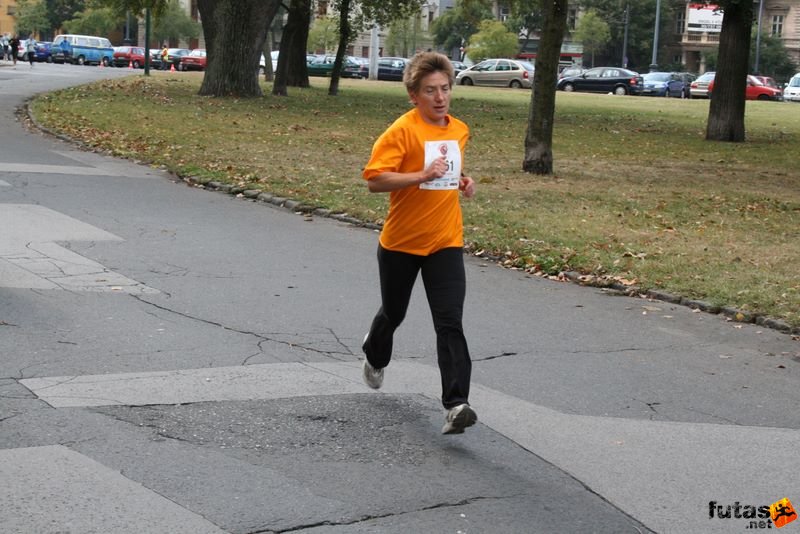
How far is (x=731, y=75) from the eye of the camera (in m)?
26.6

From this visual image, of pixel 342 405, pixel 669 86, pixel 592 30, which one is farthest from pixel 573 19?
pixel 342 405

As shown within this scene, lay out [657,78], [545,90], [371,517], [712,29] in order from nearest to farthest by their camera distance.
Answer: [371,517]
[545,90]
[657,78]
[712,29]

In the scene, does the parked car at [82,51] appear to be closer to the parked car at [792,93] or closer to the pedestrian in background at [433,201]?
the parked car at [792,93]

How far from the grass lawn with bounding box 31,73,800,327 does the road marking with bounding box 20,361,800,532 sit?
3052 mm

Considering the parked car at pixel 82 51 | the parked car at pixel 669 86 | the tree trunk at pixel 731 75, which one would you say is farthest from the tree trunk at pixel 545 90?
the parked car at pixel 82 51

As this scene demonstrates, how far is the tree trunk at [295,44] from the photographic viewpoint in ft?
132

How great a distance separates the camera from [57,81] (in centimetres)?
4231

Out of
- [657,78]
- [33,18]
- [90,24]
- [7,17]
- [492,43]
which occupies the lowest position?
[657,78]

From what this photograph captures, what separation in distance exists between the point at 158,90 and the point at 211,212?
2344 centimetres

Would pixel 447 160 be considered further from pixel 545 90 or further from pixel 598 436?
pixel 545 90

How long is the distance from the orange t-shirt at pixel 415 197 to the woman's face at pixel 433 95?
7cm

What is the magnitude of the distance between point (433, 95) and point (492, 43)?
78.4 m

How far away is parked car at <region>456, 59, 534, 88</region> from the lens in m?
62.4

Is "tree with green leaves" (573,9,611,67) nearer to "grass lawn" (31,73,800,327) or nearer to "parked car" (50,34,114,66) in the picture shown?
"parked car" (50,34,114,66)
